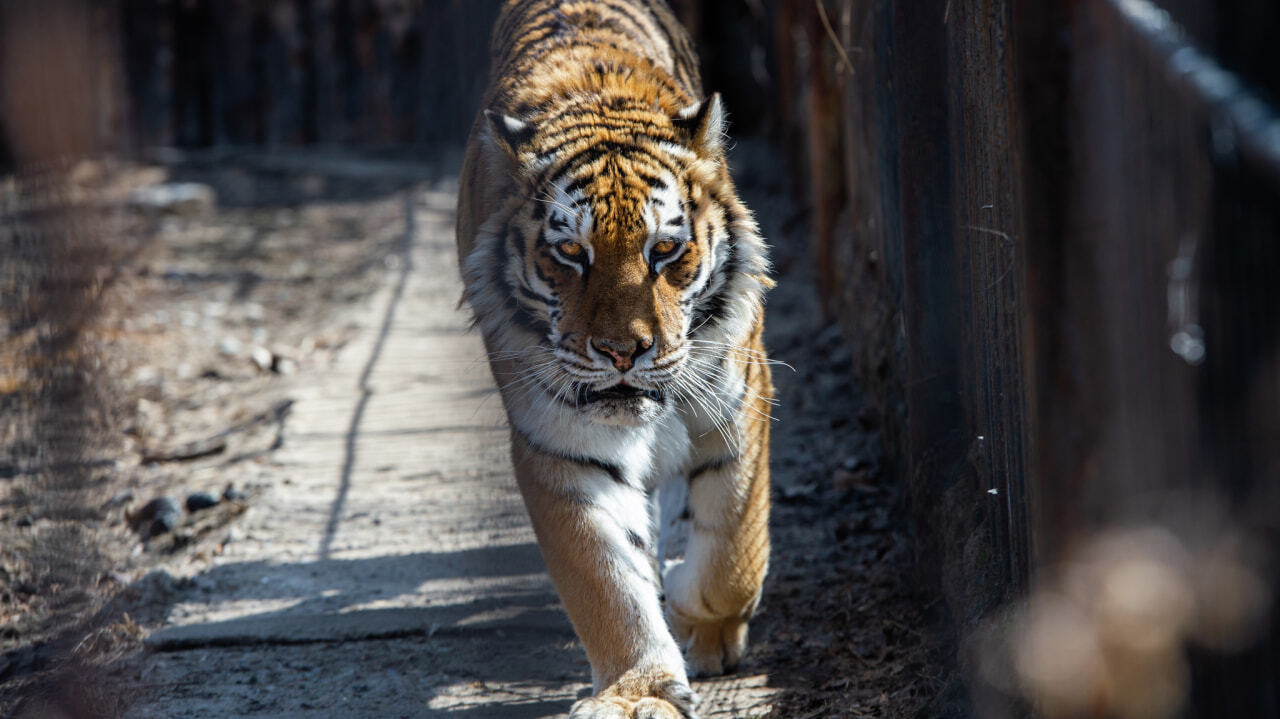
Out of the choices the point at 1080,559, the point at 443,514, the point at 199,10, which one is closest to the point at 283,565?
the point at 443,514

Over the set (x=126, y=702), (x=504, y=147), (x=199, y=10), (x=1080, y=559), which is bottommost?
(x=126, y=702)

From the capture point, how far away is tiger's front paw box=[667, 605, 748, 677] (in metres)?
2.74

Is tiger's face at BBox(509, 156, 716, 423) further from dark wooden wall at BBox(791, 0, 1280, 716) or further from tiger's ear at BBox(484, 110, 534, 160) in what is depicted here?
dark wooden wall at BBox(791, 0, 1280, 716)

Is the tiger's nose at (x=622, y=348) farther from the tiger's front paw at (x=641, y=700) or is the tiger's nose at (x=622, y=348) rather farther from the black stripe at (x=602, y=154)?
the tiger's front paw at (x=641, y=700)

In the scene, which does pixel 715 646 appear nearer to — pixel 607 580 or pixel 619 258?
pixel 607 580

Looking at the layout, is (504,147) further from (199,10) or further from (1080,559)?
(199,10)

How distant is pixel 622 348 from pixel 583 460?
0.99ft

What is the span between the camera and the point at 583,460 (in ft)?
8.41

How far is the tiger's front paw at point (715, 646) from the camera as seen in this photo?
2.74 meters

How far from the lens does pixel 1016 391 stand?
1.87m

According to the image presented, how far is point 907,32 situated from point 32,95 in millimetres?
1773

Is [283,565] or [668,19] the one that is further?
[668,19]

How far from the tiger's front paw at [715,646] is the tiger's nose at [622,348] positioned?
696mm

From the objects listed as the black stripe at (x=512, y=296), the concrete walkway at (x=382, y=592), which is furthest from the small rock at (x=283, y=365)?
the black stripe at (x=512, y=296)
